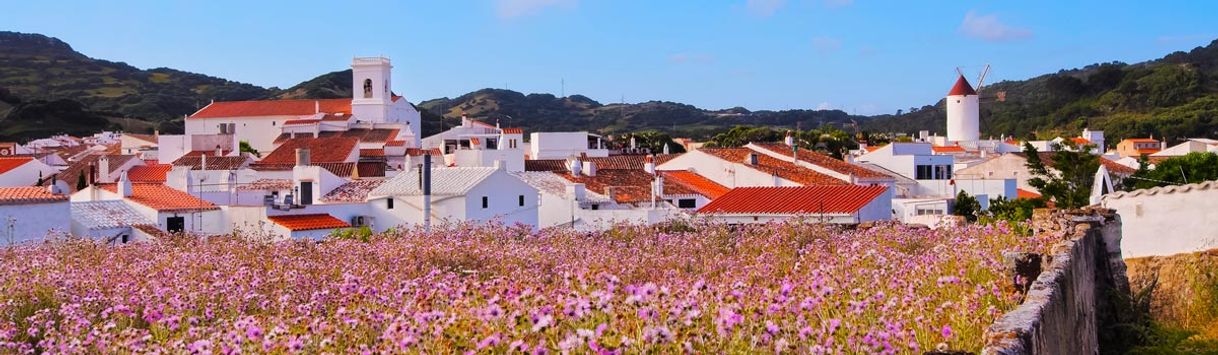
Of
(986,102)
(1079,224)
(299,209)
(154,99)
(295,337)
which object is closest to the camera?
(295,337)

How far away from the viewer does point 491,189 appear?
33656 millimetres

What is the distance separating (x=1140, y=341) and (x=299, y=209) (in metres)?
24.4

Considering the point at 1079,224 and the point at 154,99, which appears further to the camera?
the point at 154,99

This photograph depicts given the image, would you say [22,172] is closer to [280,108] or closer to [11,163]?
[11,163]

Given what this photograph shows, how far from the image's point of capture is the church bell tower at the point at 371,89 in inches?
3984

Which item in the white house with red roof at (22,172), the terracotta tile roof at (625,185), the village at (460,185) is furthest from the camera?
the white house with red roof at (22,172)

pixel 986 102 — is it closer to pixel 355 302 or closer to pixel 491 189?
pixel 491 189

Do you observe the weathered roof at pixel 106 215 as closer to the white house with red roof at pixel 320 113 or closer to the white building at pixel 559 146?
the white building at pixel 559 146

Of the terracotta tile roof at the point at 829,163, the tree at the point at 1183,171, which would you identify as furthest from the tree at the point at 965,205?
the terracotta tile roof at the point at 829,163

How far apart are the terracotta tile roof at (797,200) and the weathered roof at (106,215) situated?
1247cm

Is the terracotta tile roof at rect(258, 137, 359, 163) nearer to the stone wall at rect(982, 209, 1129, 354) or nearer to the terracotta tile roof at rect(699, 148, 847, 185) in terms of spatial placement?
the terracotta tile roof at rect(699, 148, 847, 185)

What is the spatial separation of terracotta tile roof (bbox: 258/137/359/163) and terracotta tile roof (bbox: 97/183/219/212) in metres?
26.9

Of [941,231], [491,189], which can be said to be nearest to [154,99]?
[491,189]

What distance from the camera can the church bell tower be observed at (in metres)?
101
